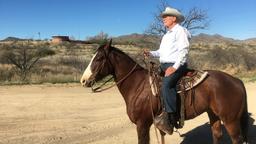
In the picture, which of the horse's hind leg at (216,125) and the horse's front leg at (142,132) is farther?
the horse's hind leg at (216,125)

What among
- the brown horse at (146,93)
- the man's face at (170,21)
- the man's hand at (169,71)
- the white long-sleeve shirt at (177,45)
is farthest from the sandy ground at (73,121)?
the man's face at (170,21)

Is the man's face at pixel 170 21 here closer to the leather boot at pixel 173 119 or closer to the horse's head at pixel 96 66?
the horse's head at pixel 96 66

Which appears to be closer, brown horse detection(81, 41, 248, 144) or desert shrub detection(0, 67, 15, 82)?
brown horse detection(81, 41, 248, 144)

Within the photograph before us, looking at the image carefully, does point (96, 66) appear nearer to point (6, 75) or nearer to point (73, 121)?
point (73, 121)

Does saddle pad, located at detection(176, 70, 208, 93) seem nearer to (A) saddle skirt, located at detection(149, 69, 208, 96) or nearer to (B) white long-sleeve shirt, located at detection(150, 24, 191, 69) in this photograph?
(A) saddle skirt, located at detection(149, 69, 208, 96)

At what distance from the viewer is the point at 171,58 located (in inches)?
290

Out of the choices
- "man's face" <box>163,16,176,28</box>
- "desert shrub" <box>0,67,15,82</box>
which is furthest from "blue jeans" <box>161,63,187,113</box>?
"desert shrub" <box>0,67,15,82</box>

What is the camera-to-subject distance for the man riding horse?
7254 mm

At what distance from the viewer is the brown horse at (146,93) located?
756 cm

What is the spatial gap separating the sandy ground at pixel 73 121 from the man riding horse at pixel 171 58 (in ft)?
9.05

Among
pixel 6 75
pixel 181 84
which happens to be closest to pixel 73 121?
pixel 181 84

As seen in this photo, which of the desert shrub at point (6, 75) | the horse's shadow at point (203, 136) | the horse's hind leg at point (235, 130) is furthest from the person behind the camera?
the desert shrub at point (6, 75)

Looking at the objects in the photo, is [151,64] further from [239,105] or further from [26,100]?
[26,100]

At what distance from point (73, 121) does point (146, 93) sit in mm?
5679
